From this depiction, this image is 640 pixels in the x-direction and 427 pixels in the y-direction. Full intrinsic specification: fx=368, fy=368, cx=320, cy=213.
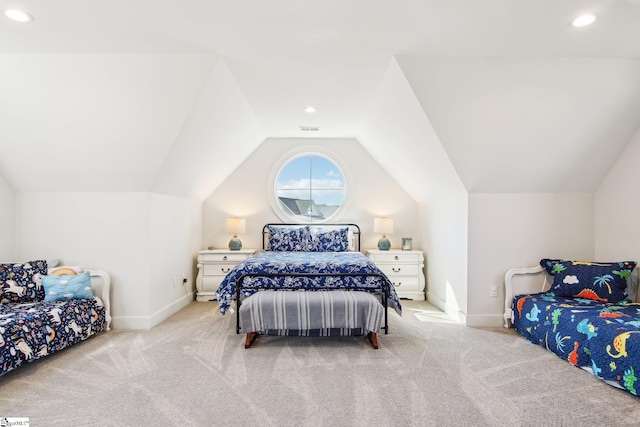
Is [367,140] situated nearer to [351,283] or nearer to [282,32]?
[351,283]

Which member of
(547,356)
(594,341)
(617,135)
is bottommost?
(547,356)

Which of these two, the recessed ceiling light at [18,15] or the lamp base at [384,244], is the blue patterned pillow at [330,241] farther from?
the recessed ceiling light at [18,15]

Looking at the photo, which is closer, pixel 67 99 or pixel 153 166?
pixel 67 99

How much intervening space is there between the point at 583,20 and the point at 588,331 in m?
2.17

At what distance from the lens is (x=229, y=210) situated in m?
5.71

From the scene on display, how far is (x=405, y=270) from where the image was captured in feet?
17.3

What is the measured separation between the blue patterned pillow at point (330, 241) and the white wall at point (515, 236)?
1752 millimetres

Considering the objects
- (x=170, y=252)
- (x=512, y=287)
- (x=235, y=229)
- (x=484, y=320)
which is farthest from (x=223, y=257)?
(x=512, y=287)

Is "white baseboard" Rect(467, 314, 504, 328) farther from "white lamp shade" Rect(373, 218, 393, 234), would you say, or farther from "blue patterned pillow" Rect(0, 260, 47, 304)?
"blue patterned pillow" Rect(0, 260, 47, 304)

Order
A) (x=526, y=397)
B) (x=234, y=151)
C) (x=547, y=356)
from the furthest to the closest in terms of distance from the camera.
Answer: (x=234, y=151) → (x=547, y=356) → (x=526, y=397)

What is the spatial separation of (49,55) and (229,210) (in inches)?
125

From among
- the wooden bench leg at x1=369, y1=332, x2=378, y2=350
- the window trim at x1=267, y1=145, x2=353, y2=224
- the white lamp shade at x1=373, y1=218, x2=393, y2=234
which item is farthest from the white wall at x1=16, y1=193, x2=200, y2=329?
the white lamp shade at x1=373, y1=218, x2=393, y2=234

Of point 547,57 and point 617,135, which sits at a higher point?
point 547,57

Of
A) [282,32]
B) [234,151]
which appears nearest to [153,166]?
[234,151]
